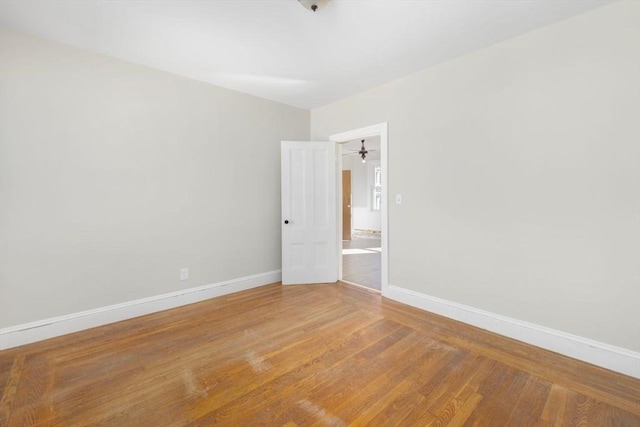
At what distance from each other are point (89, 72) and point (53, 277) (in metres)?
1.96

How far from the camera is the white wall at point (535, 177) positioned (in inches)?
76.9

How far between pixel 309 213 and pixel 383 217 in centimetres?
112

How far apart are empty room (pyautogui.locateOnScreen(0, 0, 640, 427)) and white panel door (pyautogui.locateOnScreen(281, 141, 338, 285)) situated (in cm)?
50

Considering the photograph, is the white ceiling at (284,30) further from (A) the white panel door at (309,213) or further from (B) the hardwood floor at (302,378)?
(B) the hardwood floor at (302,378)

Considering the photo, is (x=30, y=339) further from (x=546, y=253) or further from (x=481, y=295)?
(x=546, y=253)

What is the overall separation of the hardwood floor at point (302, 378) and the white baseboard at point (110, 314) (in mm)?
111

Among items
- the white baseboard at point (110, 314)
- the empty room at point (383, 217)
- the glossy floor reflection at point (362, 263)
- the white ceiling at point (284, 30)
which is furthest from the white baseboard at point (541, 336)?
the white ceiling at point (284, 30)

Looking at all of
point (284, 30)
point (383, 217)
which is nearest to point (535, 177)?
point (383, 217)

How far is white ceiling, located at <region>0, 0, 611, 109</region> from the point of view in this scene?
6.59 feet

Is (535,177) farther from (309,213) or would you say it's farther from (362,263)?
(362,263)

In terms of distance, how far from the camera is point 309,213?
4020 millimetres

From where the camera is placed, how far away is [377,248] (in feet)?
22.4

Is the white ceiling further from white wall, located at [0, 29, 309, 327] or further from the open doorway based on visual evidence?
the open doorway

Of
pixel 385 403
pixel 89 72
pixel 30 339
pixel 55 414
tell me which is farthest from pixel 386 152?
pixel 30 339
